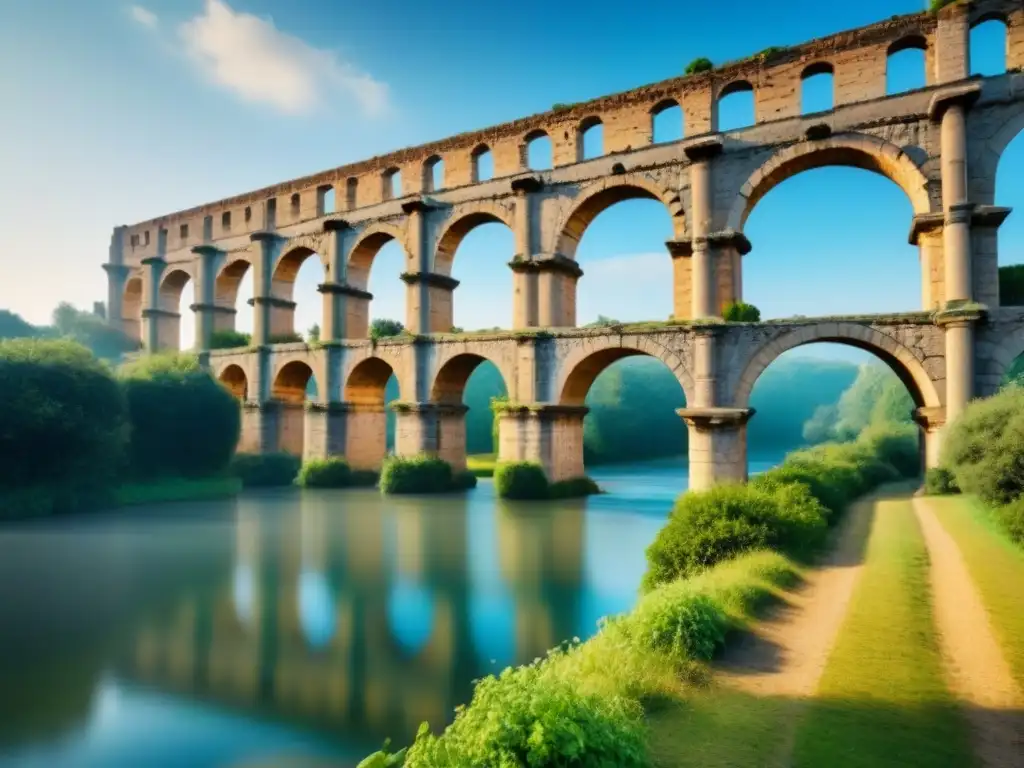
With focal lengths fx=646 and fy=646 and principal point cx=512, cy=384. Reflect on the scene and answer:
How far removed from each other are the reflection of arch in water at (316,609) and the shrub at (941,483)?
1464 centimetres

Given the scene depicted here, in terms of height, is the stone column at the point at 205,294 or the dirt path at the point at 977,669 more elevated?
the stone column at the point at 205,294

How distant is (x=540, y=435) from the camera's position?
23203 millimetres

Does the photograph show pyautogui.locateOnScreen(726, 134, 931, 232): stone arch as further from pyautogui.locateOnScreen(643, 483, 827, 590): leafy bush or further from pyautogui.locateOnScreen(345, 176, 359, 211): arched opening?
pyautogui.locateOnScreen(345, 176, 359, 211): arched opening

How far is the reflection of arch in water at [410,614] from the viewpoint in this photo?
366 inches

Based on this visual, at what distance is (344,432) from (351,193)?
449 inches

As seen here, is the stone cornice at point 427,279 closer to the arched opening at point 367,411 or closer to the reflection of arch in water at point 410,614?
the arched opening at point 367,411

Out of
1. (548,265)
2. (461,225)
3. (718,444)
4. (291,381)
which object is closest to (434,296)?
(461,225)

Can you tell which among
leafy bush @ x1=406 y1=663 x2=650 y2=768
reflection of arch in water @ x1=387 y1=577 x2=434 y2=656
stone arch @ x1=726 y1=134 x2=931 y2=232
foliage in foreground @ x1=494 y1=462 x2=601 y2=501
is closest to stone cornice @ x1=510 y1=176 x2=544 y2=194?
stone arch @ x1=726 y1=134 x2=931 y2=232

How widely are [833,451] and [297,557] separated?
1734 cm

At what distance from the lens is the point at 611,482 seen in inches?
1355

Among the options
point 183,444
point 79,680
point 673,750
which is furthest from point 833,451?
point 183,444

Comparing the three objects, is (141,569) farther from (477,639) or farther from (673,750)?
(673,750)

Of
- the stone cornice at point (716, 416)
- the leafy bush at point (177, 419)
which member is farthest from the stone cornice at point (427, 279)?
the stone cornice at point (716, 416)

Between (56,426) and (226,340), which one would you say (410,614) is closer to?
(56,426)
